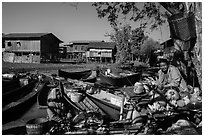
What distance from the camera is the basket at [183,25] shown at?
342cm

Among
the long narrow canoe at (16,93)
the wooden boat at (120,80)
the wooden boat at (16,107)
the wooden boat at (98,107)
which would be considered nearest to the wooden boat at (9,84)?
the long narrow canoe at (16,93)

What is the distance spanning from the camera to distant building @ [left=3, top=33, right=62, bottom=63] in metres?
25.8

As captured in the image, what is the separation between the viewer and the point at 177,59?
24.9 feet

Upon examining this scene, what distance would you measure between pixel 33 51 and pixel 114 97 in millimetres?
23509

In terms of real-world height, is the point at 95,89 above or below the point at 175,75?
below

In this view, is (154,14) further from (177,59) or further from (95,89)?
(95,89)

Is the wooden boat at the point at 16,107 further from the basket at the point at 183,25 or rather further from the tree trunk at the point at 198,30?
the tree trunk at the point at 198,30

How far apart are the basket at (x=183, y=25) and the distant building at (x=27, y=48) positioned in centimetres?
2385

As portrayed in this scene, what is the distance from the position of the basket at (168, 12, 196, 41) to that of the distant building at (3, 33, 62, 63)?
23852mm

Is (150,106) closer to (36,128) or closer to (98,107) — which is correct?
(98,107)

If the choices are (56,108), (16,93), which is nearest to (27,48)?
(16,93)

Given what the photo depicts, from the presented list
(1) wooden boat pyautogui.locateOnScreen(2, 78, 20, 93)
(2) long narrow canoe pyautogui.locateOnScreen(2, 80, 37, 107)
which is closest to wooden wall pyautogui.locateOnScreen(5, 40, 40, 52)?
(2) long narrow canoe pyautogui.locateOnScreen(2, 80, 37, 107)

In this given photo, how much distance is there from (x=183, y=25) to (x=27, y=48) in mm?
26577

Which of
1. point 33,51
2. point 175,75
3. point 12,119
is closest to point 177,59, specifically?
point 175,75
